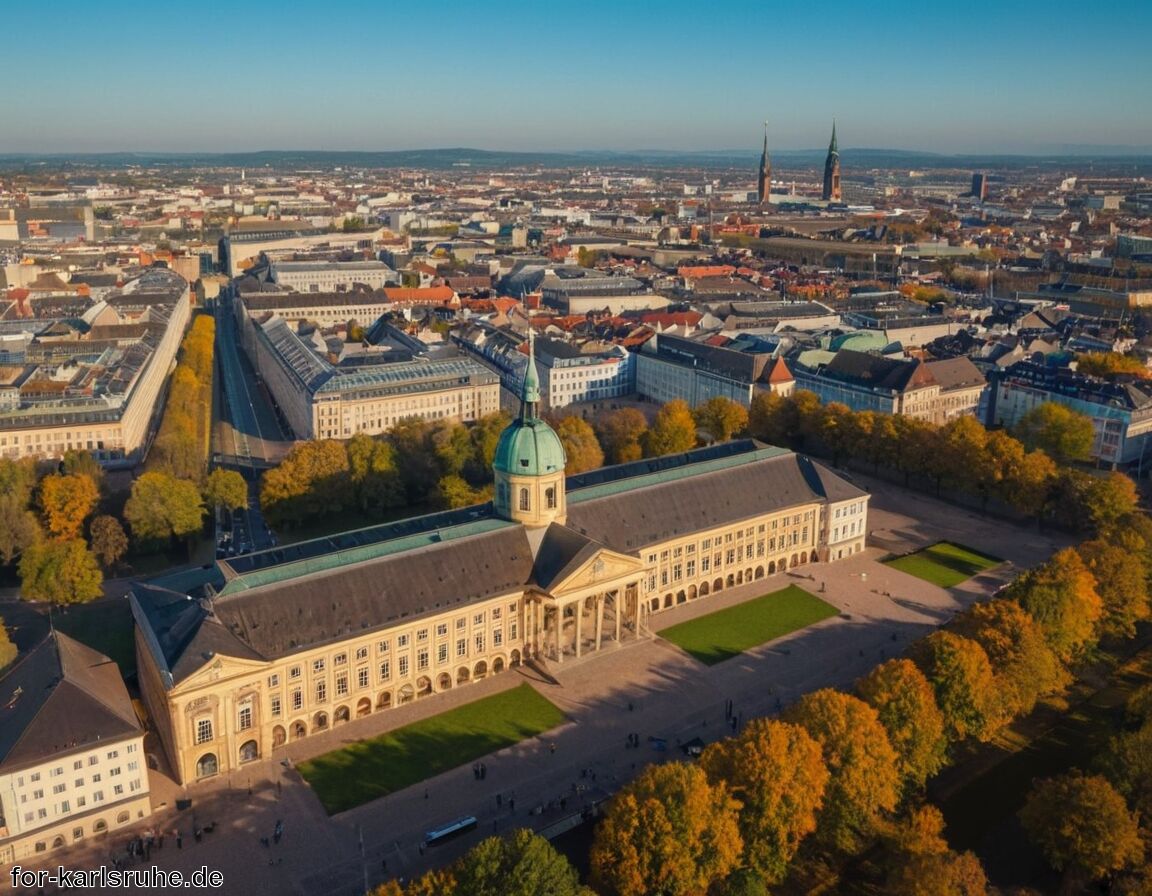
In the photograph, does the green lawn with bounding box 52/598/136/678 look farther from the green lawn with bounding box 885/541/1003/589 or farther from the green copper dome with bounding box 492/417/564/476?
the green lawn with bounding box 885/541/1003/589

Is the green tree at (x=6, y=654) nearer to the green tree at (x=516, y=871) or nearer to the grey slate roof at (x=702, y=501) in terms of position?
the green tree at (x=516, y=871)

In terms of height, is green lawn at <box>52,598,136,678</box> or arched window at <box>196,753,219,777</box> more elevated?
arched window at <box>196,753,219,777</box>

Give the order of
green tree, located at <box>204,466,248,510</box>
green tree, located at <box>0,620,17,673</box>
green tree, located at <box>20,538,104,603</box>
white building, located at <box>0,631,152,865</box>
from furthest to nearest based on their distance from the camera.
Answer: green tree, located at <box>204,466,248,510</box> < green tree, located at <box>20,538,104,603</box> < green tree, located at <box>0,620,17,673</box> < white building, located at <box>0,631,152,865</box>

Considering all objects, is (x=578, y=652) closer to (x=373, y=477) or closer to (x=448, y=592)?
(x=448, y=592)

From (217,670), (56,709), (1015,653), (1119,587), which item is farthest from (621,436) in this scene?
(56,709)

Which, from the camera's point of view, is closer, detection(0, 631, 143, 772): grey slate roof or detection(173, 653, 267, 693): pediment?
detection(0, 631, 143, 772): grey slate roof

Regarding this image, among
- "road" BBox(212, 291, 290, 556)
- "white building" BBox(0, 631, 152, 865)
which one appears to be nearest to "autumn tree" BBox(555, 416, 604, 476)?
"road" BBox(212, 291, 290, 556)

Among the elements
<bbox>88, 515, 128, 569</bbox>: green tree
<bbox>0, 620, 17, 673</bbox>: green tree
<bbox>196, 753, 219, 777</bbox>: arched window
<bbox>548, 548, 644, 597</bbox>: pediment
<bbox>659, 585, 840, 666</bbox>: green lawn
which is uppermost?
<bbox>548, 548, 644, 597</bbox>: pediment

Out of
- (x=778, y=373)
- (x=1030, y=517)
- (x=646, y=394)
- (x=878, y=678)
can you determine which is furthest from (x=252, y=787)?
(x=646, y=394)
